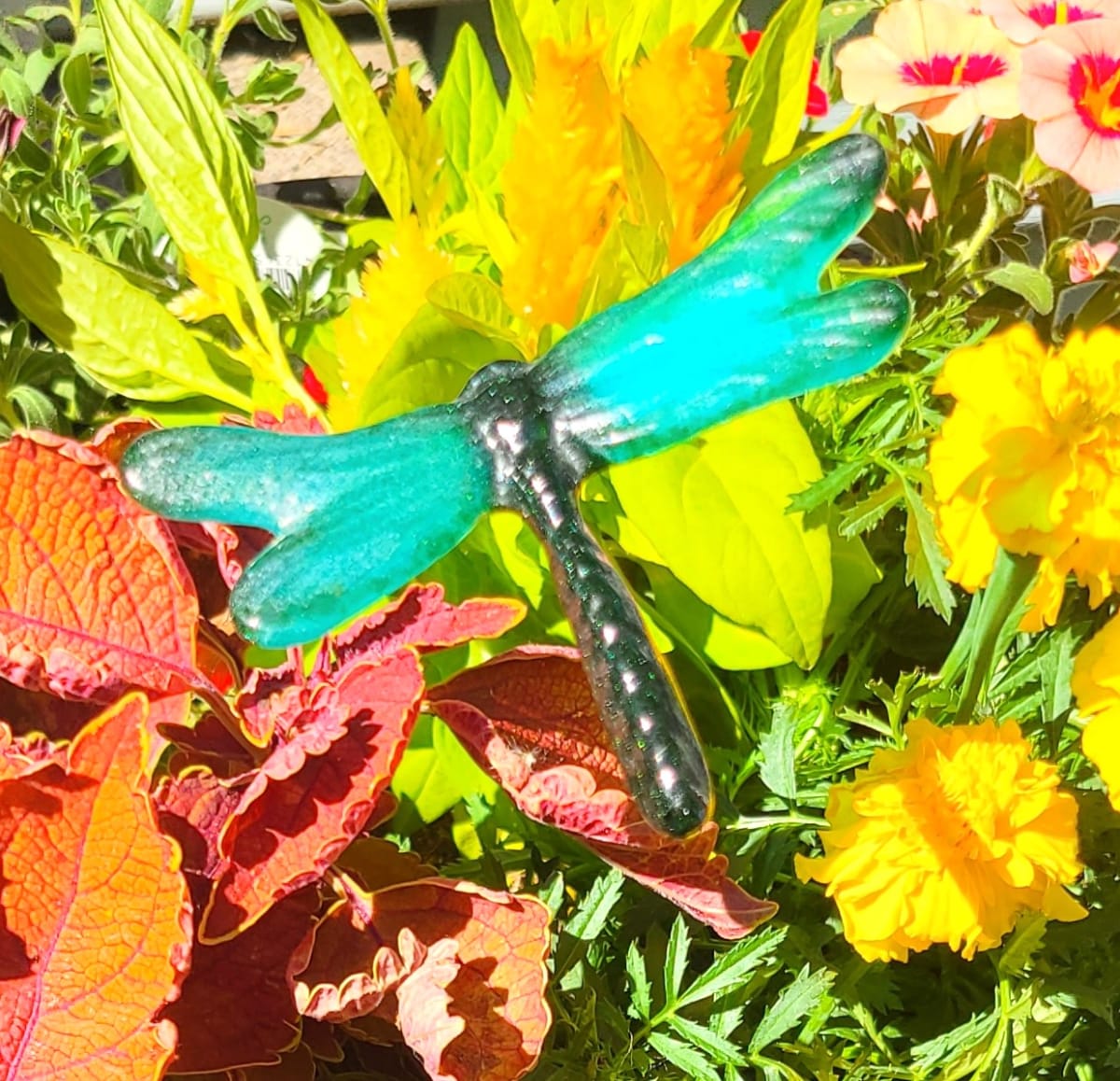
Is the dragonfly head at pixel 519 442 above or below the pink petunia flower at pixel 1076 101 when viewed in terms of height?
above

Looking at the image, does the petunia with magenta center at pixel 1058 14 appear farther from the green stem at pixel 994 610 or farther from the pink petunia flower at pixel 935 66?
the green stem at pixel 994 610

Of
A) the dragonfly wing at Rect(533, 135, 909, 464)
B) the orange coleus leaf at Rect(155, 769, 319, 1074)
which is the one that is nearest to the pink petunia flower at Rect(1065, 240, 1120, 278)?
the dragonfly wing at Rect(533, 135, 909, 464)

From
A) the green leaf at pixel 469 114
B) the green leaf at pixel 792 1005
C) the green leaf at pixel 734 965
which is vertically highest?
the green leaf at pixel 469 114

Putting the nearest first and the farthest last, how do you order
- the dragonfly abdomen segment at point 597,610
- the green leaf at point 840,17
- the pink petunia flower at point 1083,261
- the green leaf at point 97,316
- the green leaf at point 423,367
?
the dragonfly abdomen segment at point 597,610
the green leaf at point 423,367
the green leaf at point 97,316
the pink petunia flower at point 1083,261
the green leaf at point 840,17

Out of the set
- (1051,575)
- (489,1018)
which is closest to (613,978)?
(489,1018)

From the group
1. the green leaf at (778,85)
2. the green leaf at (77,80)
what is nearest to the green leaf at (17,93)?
the green leaf at (77,80)

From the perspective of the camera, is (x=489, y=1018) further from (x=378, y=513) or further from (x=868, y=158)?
(x=868, y=158)

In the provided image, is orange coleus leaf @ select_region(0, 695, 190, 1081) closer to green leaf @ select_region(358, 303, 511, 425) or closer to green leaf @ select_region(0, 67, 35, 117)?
green leaf @ select_region(358, 303, 511, 425)
